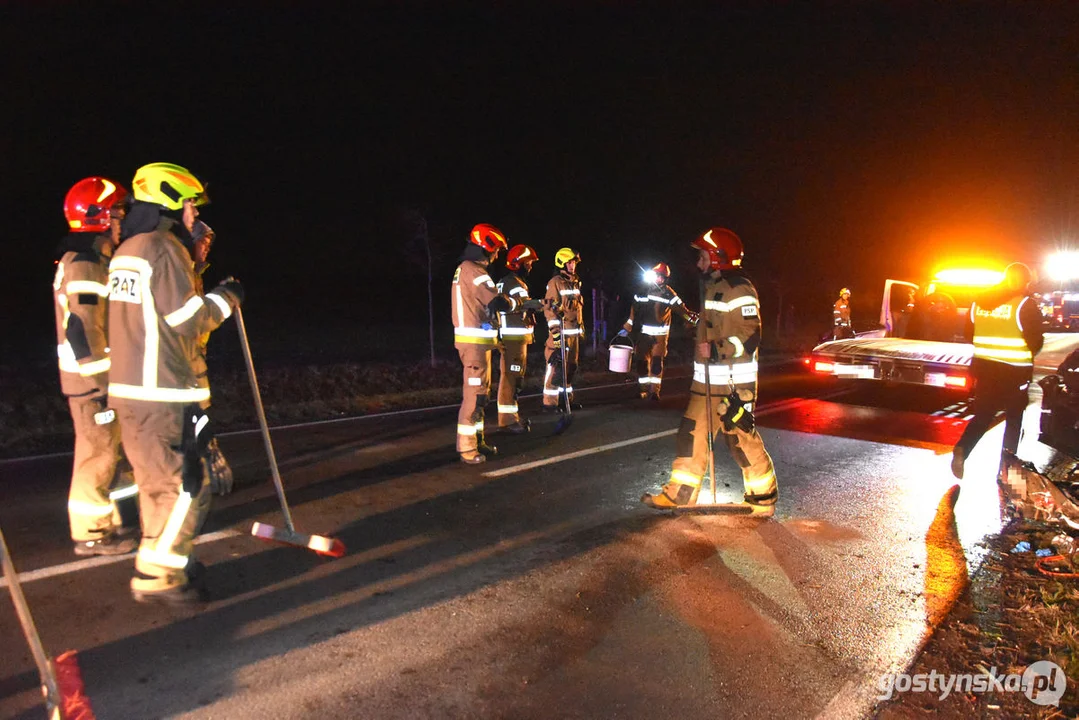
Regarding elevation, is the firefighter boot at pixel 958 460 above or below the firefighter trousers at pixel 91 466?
below

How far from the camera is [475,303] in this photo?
277 inches

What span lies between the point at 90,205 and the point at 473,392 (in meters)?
3.44

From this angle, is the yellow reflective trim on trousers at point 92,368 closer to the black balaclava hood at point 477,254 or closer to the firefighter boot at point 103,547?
the firefighter boot at point 103,547

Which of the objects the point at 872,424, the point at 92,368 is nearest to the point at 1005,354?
the point at 872,424

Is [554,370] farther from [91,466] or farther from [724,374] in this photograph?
[91,466]

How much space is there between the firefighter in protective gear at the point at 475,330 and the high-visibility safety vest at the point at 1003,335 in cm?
424

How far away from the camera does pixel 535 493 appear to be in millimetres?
6121

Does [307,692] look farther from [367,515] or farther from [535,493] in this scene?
[535,493]

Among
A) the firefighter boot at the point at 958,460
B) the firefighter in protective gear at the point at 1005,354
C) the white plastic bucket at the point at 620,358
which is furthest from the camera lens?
the white plastic bucket at the point at 620,358

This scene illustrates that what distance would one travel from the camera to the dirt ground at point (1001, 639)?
3.20 meters

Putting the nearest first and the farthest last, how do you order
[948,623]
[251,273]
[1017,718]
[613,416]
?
[1017,718]
[948,623]
[613,416]
[251,273]

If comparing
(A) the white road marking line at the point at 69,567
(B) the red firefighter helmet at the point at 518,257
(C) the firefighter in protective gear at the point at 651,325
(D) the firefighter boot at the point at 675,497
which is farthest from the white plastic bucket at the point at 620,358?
(A) the white road marking line at the point at 69,567

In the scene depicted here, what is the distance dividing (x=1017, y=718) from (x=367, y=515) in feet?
13.4

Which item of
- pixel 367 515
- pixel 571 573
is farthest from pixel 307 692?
pixel 367 515
